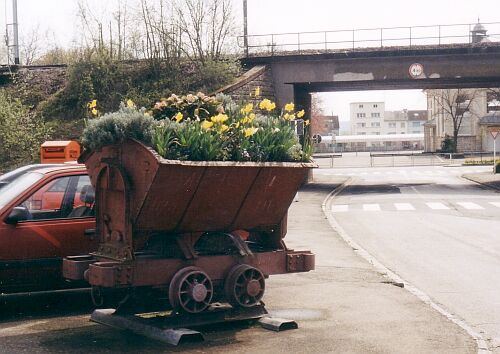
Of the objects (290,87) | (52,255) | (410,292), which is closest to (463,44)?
(290,87)

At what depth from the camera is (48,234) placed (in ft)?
31.3

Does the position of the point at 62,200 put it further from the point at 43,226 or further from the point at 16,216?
the point at 16,216

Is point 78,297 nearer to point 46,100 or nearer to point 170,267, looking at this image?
point 170,267

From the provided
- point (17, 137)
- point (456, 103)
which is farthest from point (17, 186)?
point (456, 103)

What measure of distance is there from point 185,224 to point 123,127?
1.15 metres

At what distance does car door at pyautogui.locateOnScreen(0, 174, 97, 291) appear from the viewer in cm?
936

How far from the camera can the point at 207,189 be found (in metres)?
8.25

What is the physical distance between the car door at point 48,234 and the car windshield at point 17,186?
5.2 inches

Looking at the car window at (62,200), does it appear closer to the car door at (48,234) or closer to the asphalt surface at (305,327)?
the car door at (48,234)

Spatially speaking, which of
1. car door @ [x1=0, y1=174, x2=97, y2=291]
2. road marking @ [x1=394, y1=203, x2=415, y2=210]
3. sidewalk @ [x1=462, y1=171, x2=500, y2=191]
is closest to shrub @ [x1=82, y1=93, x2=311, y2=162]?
car door @ [x1=0, y1=174, x2=97, y2=291]

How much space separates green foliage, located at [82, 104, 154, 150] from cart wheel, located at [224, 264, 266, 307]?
5.37ft

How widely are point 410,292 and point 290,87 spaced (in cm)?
3261

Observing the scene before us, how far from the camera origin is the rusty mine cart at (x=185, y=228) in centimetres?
797

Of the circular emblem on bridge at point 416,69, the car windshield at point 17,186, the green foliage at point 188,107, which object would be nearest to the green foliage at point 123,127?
the green foliage at point 188,107
